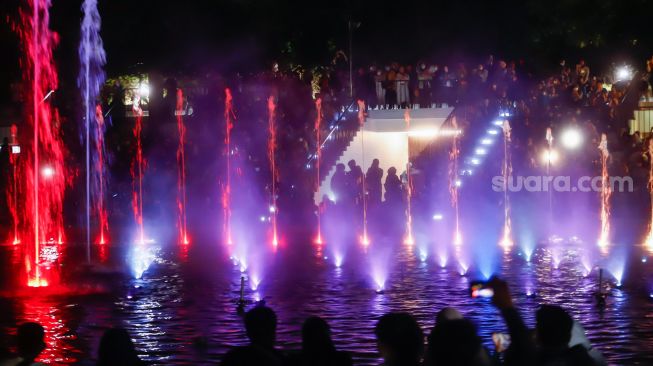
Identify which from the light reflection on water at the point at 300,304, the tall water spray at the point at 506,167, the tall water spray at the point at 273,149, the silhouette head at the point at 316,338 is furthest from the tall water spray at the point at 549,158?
the silhouette head at the point at 316,338

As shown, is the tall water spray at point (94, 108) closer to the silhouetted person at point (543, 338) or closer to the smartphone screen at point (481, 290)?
the smartphone screen at point (481, 290)

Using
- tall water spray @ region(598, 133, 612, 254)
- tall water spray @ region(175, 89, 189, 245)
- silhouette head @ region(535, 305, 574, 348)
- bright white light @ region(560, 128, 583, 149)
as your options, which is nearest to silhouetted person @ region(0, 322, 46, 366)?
silhouette head @ region(535, 305, 574, 348)

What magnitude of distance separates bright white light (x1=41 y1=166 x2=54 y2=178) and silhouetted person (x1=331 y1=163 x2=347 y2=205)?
9807 millimetres

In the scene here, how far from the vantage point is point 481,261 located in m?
23.3

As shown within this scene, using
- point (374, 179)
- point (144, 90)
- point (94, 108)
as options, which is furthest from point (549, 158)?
point (144, 90)

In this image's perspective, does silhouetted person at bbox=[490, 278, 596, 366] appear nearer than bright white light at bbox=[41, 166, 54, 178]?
Yes

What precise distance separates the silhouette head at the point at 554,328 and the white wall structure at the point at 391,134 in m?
31.9

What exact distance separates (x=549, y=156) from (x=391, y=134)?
6.02 metres

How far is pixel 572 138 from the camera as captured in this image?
118ft

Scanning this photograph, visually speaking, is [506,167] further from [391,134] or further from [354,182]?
[354,182]

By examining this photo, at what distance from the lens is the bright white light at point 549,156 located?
36.4 meters

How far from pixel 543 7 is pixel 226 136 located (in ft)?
46.1

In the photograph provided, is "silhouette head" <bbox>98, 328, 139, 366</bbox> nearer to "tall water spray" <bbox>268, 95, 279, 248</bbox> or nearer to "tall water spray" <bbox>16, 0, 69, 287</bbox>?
"tall water spray" <bbox>16, 0, 69, 287</bbox>

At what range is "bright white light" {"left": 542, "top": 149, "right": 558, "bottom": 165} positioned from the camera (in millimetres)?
36438
